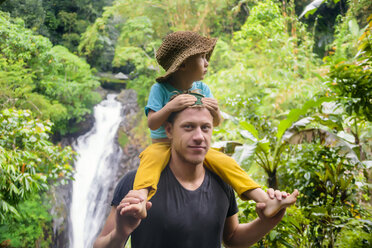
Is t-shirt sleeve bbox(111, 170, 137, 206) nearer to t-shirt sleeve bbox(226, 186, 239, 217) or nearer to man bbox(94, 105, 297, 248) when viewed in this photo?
man bbox(94, 105, 297, 248)

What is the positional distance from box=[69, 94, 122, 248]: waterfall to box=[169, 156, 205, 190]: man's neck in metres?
4.80

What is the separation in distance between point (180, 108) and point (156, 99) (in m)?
0.14

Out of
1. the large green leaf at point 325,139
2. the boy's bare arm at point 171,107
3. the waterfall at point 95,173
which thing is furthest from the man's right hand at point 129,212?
the waterfall at point 95,173

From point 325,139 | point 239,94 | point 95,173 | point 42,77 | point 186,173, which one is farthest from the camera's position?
point 95,173

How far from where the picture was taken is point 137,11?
626 centimetres

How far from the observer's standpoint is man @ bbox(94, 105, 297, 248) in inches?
41.8

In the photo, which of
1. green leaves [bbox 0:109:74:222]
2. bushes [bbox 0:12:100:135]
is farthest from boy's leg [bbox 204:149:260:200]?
bushes [bbox 0:12:100:135]

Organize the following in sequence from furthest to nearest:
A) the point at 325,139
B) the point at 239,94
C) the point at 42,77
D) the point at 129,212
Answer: the point at 42,77
the point at 239,94
the point at 325,139
the point at 129,212

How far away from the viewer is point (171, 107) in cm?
106

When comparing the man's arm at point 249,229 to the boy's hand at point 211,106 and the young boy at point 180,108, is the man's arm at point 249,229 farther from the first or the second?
the boy's hand at point 211,106

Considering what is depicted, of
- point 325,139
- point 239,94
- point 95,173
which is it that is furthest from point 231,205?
point 95,173

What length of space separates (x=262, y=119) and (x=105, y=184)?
160 inches

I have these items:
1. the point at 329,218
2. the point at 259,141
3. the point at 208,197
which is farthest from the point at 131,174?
the point at 329,218

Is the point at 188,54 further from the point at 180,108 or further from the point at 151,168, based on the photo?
the point at 151,168
